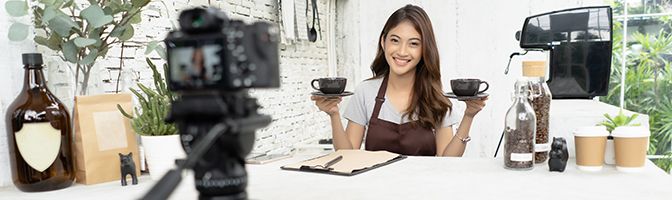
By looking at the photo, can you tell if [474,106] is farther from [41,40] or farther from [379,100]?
[41,40]

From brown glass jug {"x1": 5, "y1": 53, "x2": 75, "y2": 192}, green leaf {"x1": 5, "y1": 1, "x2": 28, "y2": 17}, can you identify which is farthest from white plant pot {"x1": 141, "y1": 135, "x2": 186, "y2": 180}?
green leaf {"x1": 5, "y1": 1, "x2": 28, "y2": 17}

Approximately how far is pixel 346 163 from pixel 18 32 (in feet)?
2.81

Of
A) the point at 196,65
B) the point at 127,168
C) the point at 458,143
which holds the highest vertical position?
the point at 196,65

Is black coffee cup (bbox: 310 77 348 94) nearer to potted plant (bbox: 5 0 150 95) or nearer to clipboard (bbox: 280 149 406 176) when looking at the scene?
clipboard (bbox: 280 149 406 176)

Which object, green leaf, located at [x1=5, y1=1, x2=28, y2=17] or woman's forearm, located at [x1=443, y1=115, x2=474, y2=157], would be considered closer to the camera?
green leaf, located at [x1=5, y1=1, x2=28, y2=17]

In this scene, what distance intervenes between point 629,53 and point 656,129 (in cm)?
56

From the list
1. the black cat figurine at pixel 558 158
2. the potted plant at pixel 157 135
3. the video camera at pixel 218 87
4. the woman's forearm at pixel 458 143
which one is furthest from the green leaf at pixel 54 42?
the woman's forearm at pixel 458 143

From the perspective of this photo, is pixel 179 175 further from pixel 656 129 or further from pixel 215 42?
pixel 656 129

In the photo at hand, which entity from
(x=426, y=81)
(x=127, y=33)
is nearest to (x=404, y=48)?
(x=426, y=81)

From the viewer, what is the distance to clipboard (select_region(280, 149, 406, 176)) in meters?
1.21

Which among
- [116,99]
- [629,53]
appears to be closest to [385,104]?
[116,99]

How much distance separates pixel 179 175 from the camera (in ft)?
1.37

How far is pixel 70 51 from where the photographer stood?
1.14 metres

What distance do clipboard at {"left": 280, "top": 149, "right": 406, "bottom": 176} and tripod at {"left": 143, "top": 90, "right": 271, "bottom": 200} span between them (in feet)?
2.32
